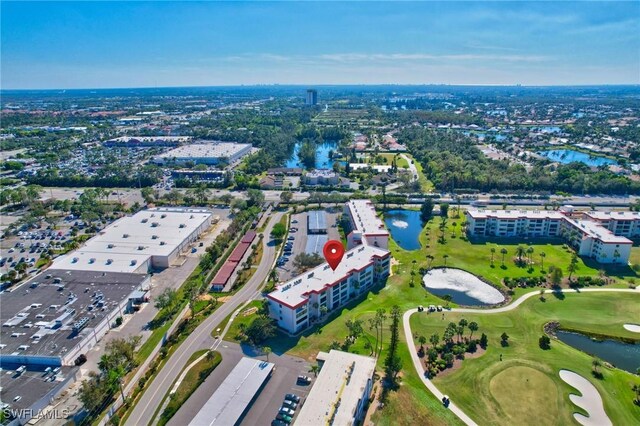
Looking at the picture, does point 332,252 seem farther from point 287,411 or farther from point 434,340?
point 287,411

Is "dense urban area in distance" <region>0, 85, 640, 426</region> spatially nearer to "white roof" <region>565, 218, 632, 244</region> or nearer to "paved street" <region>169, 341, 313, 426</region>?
"paved street" <region>169, 341, 313, 426</region>

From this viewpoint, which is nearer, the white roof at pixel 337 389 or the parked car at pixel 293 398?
the white roof at pixel 337 389

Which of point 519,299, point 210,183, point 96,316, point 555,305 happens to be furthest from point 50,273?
point 555,305

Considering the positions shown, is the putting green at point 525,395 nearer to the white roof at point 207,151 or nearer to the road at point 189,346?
the road at point 189,346

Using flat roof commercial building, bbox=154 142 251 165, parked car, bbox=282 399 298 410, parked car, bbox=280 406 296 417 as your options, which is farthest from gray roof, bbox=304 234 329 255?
flat roof commercial building, bbox=154 142 251 165

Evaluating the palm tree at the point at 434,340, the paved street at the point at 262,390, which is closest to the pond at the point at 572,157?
the palm tree at the point at 434,340

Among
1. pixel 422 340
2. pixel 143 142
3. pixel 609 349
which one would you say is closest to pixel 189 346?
pixel 422 340

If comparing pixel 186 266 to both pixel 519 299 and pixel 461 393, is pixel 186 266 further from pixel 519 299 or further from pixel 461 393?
pixel 519 299
